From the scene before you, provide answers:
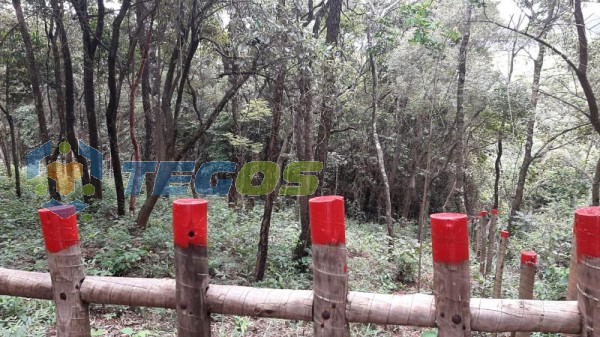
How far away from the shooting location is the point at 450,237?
1.51 metres

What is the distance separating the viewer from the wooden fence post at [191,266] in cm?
172

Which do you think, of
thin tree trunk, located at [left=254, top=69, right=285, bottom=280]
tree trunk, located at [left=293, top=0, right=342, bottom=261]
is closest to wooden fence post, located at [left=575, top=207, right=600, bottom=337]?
thin tree trunk, located at [left=254, top=69, right=285, bottom=280]

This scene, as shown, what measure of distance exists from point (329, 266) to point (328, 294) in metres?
0.12

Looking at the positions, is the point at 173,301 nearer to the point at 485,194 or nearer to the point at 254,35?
the point at 254,35

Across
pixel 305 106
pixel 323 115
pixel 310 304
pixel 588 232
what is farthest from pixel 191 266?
pixel 323 115

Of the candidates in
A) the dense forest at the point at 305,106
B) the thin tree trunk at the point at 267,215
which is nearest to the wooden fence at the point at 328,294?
the dense forest at the point at 305,106

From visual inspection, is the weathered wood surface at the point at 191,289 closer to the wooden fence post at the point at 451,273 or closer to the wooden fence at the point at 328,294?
the wooden fence at the point at 328,294

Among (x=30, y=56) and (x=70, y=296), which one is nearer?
(x=70, y=296)

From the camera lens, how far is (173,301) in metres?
1.86

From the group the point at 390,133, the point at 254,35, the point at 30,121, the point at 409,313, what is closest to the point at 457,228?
the point at 409,313

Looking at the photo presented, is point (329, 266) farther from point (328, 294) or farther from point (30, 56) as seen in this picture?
point (30, 56)

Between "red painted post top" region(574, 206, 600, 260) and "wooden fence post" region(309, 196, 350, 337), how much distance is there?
891 millimetres

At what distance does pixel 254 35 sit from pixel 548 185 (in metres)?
10.7

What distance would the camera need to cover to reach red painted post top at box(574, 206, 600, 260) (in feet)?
4.76
